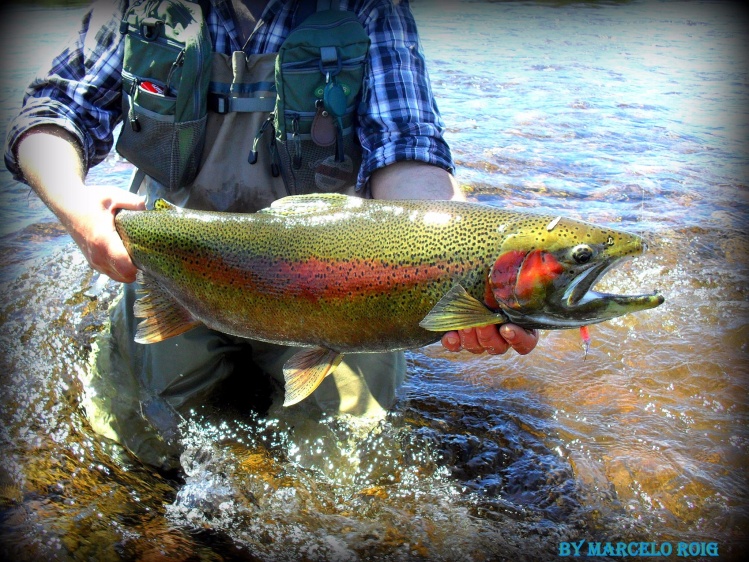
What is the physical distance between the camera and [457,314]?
200 centimetres

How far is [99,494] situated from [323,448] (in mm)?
837

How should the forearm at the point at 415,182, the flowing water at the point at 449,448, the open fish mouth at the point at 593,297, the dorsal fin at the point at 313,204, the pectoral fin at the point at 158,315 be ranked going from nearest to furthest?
the open fish mouth at the point at 593,297 → the dorsal fin at the point at 313,204 → the flowing water at the point at 449,448 → the pectoral fin at the point at 158,315 → the forearm at the point at 415,182

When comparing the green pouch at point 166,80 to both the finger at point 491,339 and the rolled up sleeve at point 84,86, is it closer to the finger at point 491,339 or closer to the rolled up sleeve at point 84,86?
the rolled up sleeve at point 84,86

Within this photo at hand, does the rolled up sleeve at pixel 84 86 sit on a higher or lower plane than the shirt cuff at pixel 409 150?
higher

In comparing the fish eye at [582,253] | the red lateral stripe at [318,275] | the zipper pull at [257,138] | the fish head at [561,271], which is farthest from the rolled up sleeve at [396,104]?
the fish eye at [582,253]

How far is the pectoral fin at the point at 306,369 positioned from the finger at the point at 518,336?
0.56 m

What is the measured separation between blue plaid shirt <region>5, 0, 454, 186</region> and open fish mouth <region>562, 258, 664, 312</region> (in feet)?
3.39

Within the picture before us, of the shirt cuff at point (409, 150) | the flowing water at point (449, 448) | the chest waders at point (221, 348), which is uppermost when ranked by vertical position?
the shirt cuff at point (409, 150)

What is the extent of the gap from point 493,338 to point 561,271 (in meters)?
0.32

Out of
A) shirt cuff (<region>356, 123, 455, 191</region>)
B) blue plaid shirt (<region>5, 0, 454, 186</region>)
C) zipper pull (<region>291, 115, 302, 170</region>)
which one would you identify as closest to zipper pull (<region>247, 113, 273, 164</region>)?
zipper pull (<region>291, 115, 302, 170</region>)

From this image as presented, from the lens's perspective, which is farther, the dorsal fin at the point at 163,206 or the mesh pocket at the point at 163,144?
the mesh pocket at the point at 163,144

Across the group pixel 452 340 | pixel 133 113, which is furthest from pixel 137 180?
pixel 452 340

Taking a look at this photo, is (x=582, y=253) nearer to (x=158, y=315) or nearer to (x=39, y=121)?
(x=158, y=315)

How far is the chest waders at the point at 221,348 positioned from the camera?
2.85 m
